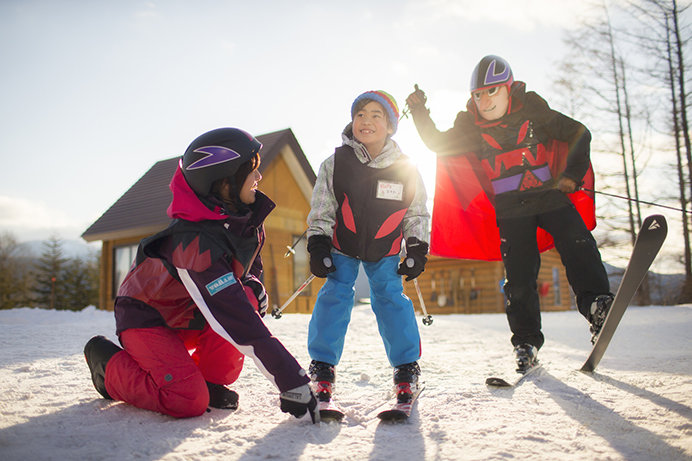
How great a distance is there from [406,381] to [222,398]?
0.84 meters

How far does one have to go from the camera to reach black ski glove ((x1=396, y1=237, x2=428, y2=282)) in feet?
7.85

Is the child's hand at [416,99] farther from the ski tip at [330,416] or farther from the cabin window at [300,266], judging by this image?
the cabin window at [300,266]

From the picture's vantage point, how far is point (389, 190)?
2553 millimetres

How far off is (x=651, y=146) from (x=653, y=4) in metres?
4.45

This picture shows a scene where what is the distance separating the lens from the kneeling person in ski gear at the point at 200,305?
5.96 ft

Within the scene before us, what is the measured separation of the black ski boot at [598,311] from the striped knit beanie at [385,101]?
1.54 metres

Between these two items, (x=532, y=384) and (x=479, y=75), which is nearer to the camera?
(x=532, y=384)

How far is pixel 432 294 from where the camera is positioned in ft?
62.6

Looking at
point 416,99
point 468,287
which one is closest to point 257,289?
point 416,99

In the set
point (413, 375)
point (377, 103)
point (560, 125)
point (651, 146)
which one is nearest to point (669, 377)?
point (413, 375)

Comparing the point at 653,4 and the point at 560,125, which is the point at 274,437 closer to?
the point at 560,125

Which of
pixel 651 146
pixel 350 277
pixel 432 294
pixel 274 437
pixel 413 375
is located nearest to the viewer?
pixel 274 437

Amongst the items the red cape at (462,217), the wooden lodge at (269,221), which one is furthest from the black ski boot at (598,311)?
the wooden lodge at (269,221)

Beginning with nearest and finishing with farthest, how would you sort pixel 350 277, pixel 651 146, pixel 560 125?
pixel 350 277 → pixel 560 125 → pixel 651 146
